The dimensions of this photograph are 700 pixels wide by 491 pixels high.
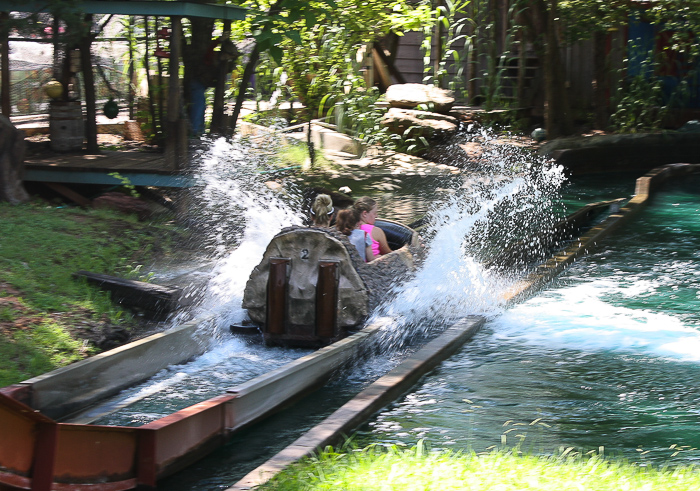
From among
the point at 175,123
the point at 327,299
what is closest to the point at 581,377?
the point at 327,299

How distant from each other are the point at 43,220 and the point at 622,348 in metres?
5.71

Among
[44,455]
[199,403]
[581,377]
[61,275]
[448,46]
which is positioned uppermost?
[448,46]

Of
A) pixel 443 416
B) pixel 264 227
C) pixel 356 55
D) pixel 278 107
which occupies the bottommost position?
pixel 443 416

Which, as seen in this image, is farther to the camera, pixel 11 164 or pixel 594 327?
pixel 11 164

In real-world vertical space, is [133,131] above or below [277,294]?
above

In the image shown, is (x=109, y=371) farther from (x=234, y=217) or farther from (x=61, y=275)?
(x=234, y=217)

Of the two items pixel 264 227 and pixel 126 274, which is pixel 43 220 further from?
pixel 264 227

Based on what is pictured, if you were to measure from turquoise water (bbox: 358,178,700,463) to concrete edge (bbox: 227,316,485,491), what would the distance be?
85 mm

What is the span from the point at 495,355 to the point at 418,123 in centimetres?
1000

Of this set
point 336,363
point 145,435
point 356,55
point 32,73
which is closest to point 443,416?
point 336,363

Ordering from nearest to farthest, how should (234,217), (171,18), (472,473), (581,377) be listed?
(472,473), (581,377), (171,18), (234,217)

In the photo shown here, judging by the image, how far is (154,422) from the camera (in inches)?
158

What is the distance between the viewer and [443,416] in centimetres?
494

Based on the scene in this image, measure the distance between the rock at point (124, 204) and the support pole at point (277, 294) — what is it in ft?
12.5
